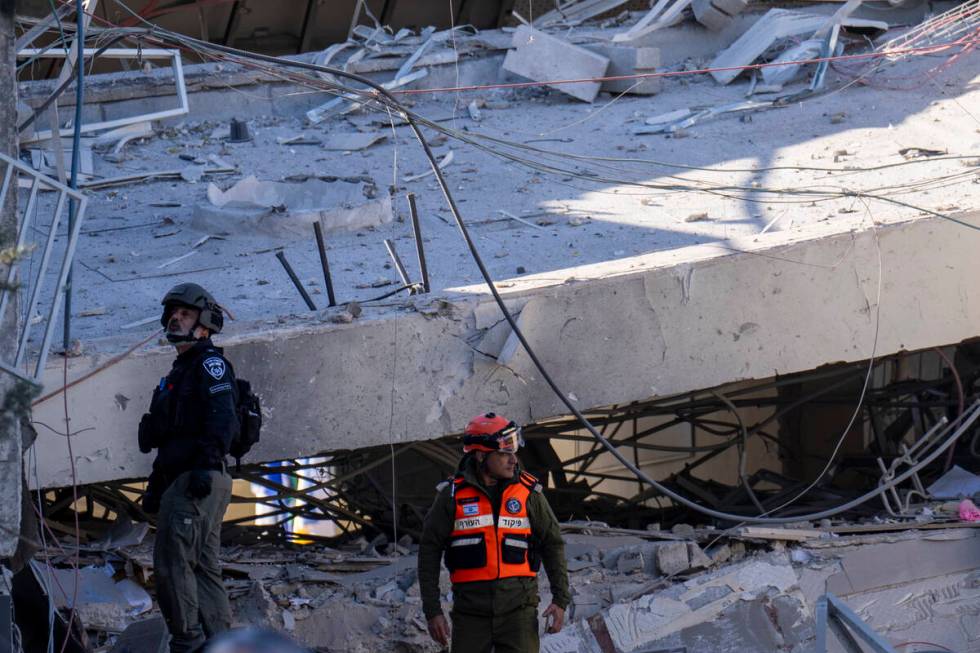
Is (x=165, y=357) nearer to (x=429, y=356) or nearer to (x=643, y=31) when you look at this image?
(x=429, y=356)

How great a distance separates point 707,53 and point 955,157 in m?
3.60

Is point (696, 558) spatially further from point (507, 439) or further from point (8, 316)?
point (8, 316)

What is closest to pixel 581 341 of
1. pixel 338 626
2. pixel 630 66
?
pixel 338 626

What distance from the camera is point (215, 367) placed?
4.66 meters

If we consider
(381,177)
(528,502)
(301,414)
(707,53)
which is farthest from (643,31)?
(528,502)

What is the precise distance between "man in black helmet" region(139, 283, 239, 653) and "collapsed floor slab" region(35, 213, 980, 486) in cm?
88

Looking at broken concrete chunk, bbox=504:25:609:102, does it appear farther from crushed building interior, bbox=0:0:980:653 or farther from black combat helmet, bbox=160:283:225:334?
black combat helmet, bbox=160:283:225:334

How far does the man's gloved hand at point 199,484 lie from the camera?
15.0 ft

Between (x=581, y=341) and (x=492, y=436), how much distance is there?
1962 mm

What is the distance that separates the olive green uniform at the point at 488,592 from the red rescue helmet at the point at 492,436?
10 centimetres

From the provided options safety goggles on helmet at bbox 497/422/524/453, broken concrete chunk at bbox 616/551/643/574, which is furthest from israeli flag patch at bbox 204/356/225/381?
broken concrete chunk at bbox 616/551/643/574

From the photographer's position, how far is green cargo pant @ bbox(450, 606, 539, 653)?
14.5 ft

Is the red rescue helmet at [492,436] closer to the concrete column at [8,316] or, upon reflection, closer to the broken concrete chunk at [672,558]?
the concrete column at [8,316]

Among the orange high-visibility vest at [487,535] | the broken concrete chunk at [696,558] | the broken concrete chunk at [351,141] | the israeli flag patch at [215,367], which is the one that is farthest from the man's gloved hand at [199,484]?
the broken concrete chunk at [351,141]
